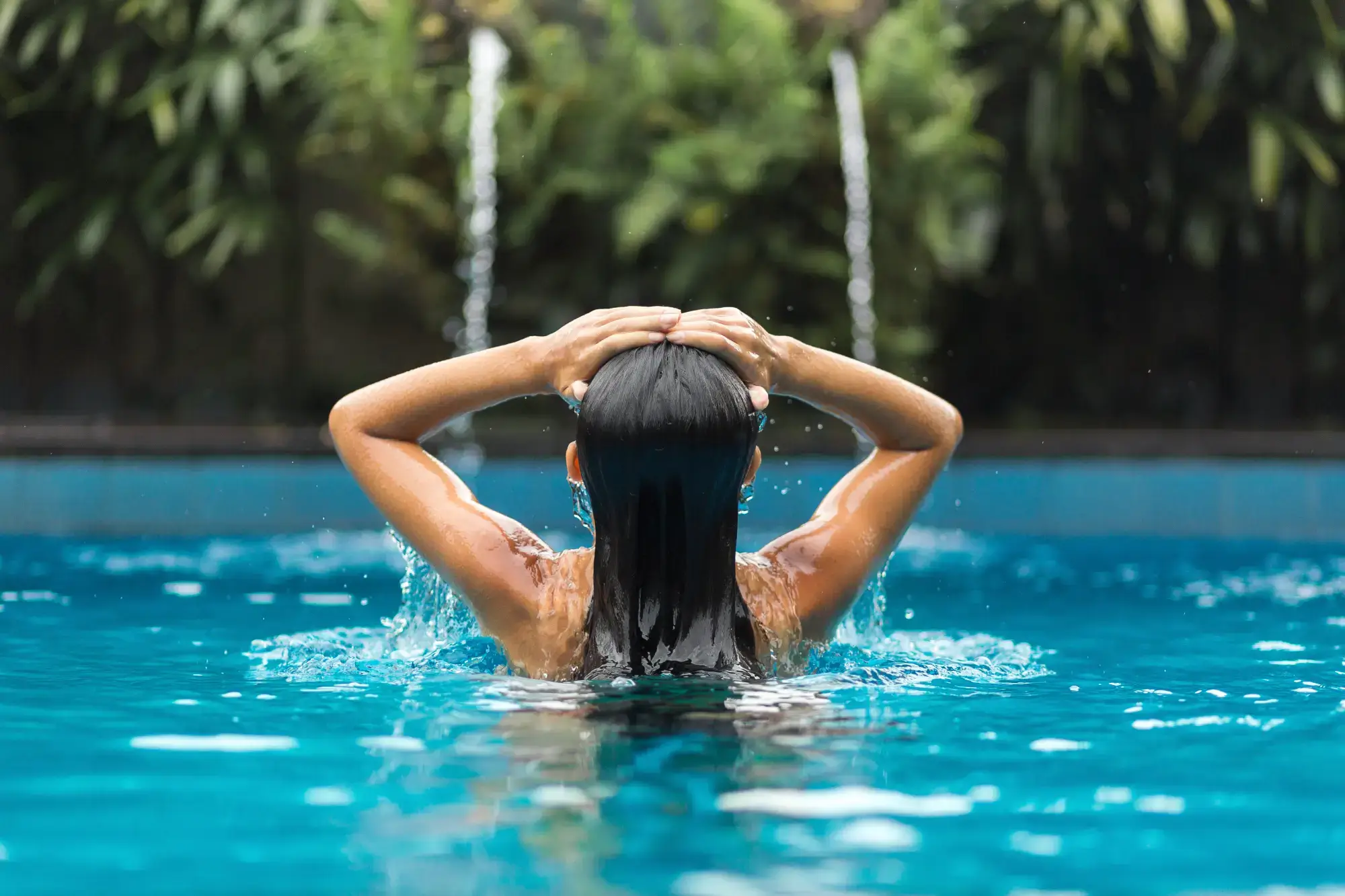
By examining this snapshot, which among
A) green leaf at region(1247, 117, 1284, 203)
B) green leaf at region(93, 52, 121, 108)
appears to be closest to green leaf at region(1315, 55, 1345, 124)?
green leaf at region(1247, 117, 1284, 203)

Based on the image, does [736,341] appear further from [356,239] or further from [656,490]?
[356,239]

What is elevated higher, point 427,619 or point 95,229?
point 95,229

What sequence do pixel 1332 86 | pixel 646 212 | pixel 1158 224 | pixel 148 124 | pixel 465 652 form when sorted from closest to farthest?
pixel 465 652 < pixel 646 212 < pixel 1332 86 < pixel 1158 224 < pixel 148 124

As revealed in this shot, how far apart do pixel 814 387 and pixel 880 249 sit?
6.33 m

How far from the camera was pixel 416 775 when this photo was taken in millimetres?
2270

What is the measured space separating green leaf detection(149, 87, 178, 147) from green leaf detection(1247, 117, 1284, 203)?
6068 mm

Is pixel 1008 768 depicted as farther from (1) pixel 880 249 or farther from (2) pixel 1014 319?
(2) pixel 1014 319

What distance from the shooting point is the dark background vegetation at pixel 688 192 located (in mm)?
8758

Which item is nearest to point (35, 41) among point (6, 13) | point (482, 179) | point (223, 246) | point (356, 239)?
point (6, 13)

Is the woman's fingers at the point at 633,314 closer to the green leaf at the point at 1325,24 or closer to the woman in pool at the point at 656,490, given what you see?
the woman in pool at the point at 656,490

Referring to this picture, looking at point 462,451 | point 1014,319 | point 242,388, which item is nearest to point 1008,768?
point 462,451

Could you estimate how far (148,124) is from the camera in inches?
389

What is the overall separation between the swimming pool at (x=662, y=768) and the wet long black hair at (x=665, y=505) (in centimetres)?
7

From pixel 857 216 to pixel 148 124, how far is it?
14.4ft
